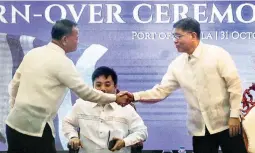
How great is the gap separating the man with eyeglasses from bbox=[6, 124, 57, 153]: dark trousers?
98 centimetres

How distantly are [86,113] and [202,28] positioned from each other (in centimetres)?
164

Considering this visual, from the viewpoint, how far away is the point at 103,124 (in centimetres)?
398

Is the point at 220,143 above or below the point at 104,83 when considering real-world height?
below

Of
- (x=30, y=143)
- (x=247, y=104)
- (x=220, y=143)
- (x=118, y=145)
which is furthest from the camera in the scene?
(x=247, y=104)

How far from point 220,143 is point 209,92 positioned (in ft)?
1.12

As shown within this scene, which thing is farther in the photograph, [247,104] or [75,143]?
[247,104]

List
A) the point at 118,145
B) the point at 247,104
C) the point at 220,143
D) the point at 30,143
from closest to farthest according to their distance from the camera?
the point at 30,143 → the point at 118,145 → the point at 220,143 → the point at 247,104

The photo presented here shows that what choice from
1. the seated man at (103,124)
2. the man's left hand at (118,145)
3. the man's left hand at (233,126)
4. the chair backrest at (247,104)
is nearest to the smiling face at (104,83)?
the seated man at (103,124)

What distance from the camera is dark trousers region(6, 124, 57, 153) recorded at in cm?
359

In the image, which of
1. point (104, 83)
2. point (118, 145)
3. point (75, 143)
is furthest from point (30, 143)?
point (104, 83)

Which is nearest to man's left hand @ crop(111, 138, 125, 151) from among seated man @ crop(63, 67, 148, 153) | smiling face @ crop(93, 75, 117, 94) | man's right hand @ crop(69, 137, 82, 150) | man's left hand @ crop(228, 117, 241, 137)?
seated man @ crop(63, 67, 148, 153)

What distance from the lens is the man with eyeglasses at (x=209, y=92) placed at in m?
3.86

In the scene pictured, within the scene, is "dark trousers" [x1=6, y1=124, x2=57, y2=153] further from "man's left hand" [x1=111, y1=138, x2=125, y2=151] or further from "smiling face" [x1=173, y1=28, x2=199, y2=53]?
"smiling face" [x1=173, y1=28, x2=199, y2=53]

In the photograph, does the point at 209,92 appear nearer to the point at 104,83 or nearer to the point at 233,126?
the point at 233,126
